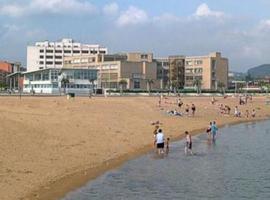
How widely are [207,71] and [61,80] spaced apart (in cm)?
8191

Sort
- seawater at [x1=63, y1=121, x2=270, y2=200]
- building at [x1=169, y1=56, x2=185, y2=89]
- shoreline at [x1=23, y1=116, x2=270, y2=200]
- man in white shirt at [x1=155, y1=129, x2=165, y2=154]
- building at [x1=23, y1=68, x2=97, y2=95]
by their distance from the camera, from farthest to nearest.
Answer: building at [x1=169, y1=56, x2=185, y2=89] < building at [x1=23, y1=68, x2=97, y2=95] < man in white shirt at [x1=155, y1=129, x2=165, y2=154] < seawater at [x1=63, y1=121, x2=270, y2=200] < shoreline at [x1=23, y1=116, x2=270, y2=200]

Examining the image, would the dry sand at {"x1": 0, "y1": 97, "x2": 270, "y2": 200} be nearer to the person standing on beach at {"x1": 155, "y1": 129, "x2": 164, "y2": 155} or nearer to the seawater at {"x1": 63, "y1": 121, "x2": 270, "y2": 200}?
the seawater at {"x1": 63, "y1": 121, "x2": 270, "y2": 200}

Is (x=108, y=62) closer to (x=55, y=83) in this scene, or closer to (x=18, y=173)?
(x=55, y=83)

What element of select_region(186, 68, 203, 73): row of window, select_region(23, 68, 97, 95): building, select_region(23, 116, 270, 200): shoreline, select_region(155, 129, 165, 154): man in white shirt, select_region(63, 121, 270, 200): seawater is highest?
select_region(186, 68, 203, 73): row of window

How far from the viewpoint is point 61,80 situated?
392 feet

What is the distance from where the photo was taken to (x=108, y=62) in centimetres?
17938

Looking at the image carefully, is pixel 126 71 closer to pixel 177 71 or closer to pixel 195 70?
pixel 177 71

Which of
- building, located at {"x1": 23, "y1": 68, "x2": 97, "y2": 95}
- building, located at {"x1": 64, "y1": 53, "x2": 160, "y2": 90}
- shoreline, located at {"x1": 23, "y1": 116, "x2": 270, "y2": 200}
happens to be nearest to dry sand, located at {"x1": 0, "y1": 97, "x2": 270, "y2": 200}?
shoreline, located at {"x1": 23, "y1": 116, "x2": 270, "y2": 200}

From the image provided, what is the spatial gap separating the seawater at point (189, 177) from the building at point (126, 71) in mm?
135842

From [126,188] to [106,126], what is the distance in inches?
735

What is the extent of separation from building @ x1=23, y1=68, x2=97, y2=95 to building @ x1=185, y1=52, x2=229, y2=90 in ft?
207

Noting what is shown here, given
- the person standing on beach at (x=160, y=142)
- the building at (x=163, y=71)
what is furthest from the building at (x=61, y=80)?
the person standing on beach at (x=160, y=142)

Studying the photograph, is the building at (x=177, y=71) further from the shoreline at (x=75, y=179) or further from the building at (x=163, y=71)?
the shoreline at (x=75, y=179)

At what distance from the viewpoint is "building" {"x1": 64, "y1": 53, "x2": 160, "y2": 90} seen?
172 meters
